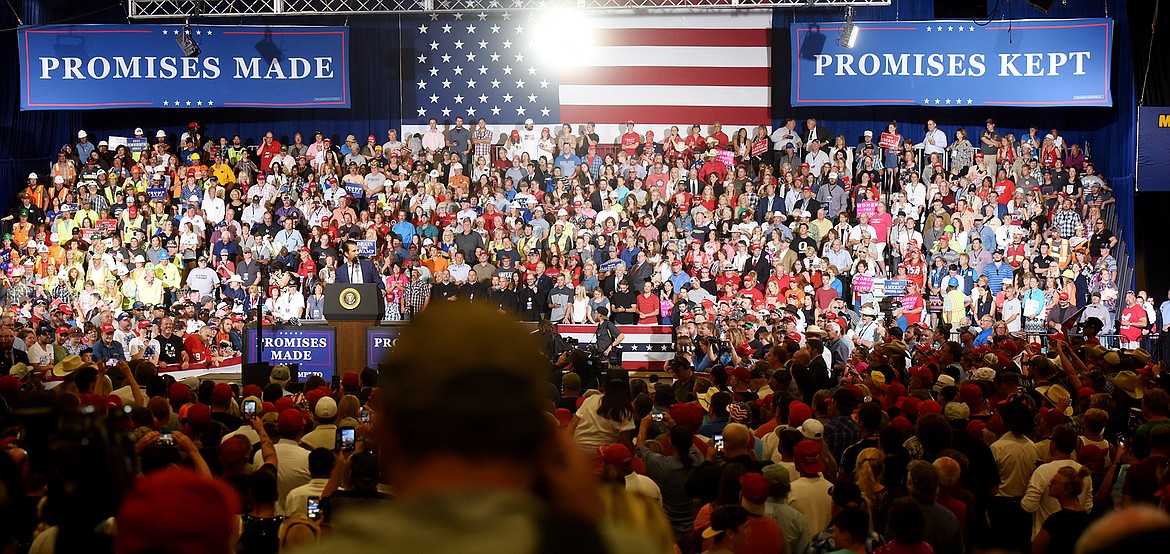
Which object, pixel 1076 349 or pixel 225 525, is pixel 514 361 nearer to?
pixel 225 525

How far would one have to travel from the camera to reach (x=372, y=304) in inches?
554

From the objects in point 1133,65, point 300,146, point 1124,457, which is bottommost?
point 1124,457

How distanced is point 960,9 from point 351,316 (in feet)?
49.7

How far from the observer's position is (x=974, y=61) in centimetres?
2439

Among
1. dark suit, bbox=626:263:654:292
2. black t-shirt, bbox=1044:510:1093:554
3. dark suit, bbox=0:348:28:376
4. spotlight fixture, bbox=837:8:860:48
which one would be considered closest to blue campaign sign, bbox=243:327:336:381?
Result: dark suit, bbox=0:348:28:376

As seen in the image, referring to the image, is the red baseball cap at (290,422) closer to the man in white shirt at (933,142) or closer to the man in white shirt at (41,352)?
the man in white shirt at (41,352)

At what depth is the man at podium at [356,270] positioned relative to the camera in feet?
65.5

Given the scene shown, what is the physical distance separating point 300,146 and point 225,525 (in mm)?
24119

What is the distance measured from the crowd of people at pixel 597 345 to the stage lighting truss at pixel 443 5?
2600 millimetres

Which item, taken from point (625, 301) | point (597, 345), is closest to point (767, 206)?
point (625, 301)

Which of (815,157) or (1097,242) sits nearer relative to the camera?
(1097,242)

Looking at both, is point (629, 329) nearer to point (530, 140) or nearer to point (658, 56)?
point (530, 140)

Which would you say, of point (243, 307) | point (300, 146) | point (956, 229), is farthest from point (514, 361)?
point (300, 146)

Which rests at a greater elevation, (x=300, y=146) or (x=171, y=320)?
(x=300, y=146)
